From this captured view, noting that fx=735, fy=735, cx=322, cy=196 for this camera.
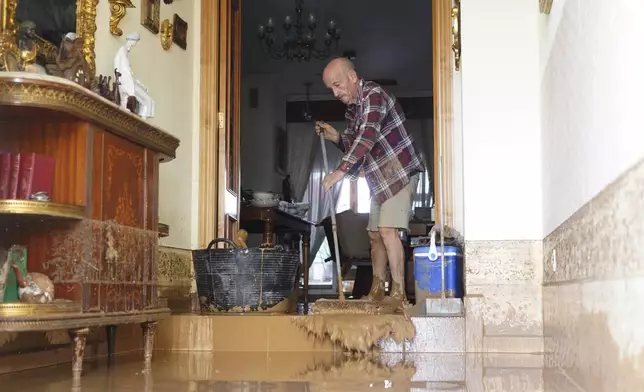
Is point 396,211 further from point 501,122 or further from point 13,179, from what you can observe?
point 13,179

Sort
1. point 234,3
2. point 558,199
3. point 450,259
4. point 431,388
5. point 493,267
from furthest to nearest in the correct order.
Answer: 1. point 234,3
2. point 450,259
3. point 493,267
4. point 558,199
5. point 431,388

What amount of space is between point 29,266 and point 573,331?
1.94 meters

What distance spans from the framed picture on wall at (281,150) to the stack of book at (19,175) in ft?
25.4

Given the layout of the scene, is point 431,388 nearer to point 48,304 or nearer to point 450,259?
point 48,304

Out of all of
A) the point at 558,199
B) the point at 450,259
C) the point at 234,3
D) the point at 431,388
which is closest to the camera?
the point at 431,388

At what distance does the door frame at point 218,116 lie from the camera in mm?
4688

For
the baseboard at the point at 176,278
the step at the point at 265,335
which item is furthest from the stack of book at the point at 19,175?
the baseboard at the point at 176,278

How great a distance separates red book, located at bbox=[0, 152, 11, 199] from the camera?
2.53 meters

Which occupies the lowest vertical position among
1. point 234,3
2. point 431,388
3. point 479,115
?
point 431,388

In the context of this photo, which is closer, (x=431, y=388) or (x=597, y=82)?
(x=597, y=82)

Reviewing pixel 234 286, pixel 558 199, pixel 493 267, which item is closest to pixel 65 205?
pixel 234 286

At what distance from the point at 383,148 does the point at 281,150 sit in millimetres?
6202

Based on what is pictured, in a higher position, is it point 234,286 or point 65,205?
point 65,205

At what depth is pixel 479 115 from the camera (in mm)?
3982
